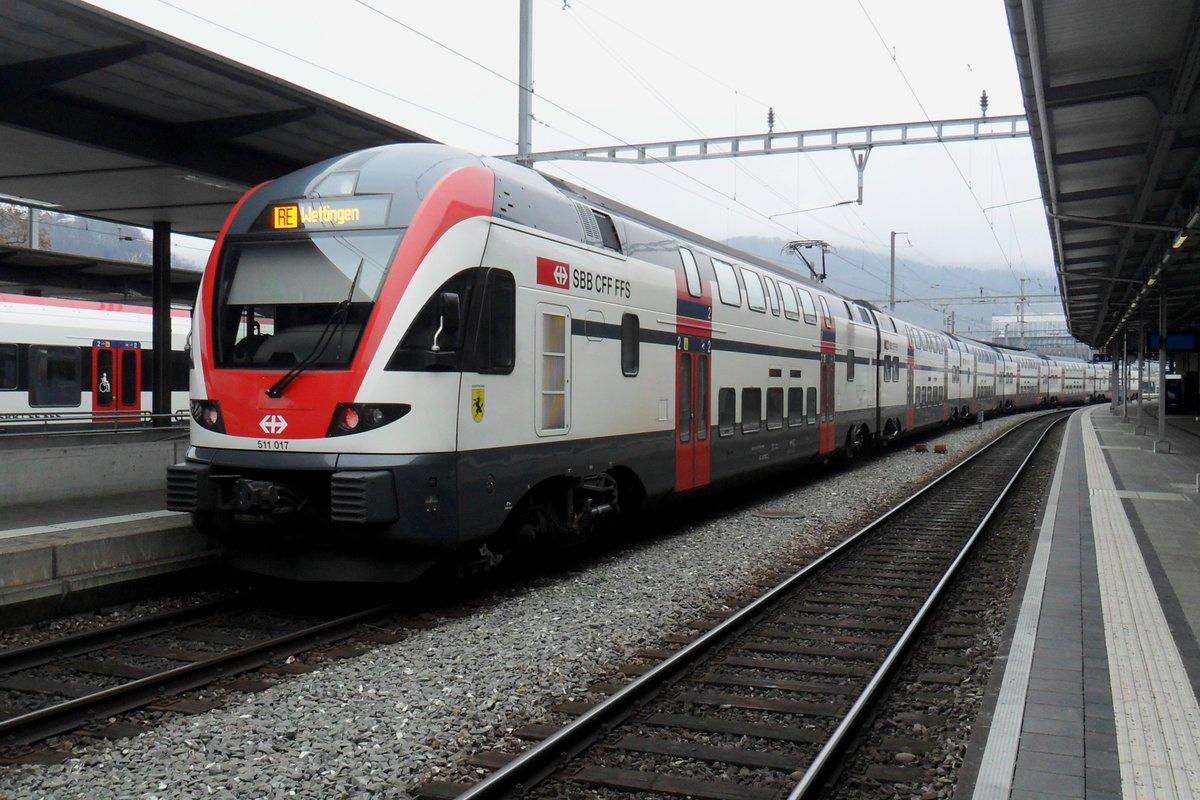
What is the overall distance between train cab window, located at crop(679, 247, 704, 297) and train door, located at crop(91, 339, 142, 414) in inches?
530

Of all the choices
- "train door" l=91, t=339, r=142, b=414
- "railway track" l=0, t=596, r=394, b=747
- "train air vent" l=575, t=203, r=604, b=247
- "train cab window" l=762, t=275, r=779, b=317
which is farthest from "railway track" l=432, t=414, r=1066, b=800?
"train door" l=91, t=339, r=142, b=414

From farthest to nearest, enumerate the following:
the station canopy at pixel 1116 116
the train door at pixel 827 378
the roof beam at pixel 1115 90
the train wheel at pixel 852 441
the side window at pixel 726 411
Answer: the train wheel at pixel 852 441 → the train door at pixel 827 378 → the side window at pixel 726 411 → the roof beam at pixel 1115 90 → the station canopy at pixel 1116 116

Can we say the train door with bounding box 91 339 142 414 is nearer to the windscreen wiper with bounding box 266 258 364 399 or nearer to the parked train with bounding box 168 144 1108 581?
the parked train with bounding box 168 144 1108 581

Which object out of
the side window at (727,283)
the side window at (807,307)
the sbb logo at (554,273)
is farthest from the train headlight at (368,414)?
the side window at (807,307)

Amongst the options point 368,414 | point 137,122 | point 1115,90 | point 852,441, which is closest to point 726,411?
→ point 1115,90

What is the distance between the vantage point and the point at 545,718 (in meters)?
5.52

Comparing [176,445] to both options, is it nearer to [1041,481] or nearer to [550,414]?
[550,414]

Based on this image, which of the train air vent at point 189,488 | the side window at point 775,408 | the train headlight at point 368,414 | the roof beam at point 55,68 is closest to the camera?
the train headlight at point 368,414

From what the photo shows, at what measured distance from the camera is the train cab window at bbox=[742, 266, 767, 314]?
1365 centimetres

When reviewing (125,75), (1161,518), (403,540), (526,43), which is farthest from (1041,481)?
(125,75)

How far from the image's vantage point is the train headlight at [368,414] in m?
7.05

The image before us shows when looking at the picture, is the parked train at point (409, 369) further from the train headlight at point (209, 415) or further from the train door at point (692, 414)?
the train door at point (692, 414)

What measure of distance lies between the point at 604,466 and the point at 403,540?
2.85 meters

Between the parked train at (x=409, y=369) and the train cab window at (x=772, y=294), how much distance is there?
4716mm
